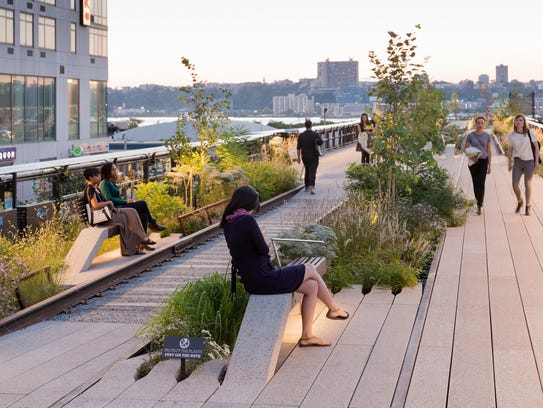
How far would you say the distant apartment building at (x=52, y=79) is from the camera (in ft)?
210

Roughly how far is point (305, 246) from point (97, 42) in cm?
6893

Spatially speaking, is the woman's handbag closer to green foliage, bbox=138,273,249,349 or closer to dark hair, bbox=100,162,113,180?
dark hair, bbox=100,162,113,180

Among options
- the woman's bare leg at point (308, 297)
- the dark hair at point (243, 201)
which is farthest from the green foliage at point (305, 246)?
the dark hair at point (243, 201)

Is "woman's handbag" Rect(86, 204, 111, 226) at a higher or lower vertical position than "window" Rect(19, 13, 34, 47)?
lower

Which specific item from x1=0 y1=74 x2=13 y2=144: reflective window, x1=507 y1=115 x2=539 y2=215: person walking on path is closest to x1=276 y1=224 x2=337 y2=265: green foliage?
x1=507 y1=115 x2=539 y2=215: person walking on path

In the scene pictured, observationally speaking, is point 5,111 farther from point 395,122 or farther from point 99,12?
point 395,122

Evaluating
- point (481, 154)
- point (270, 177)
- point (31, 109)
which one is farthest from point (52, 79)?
point (481, 154)

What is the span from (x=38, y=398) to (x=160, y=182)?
11.8 meters

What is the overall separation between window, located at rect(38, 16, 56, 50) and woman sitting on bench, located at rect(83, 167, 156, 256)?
5706cm

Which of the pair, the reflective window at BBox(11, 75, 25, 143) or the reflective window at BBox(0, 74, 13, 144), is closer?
the reflective window at BBox(0, 74, 13, 144)

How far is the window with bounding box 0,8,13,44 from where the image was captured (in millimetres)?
63750

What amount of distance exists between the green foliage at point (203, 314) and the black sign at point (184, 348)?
28.0 inches

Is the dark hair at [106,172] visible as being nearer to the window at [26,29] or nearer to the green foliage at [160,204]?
the green foliage at [160,204]

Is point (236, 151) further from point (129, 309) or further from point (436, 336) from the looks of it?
point (436, 336)
